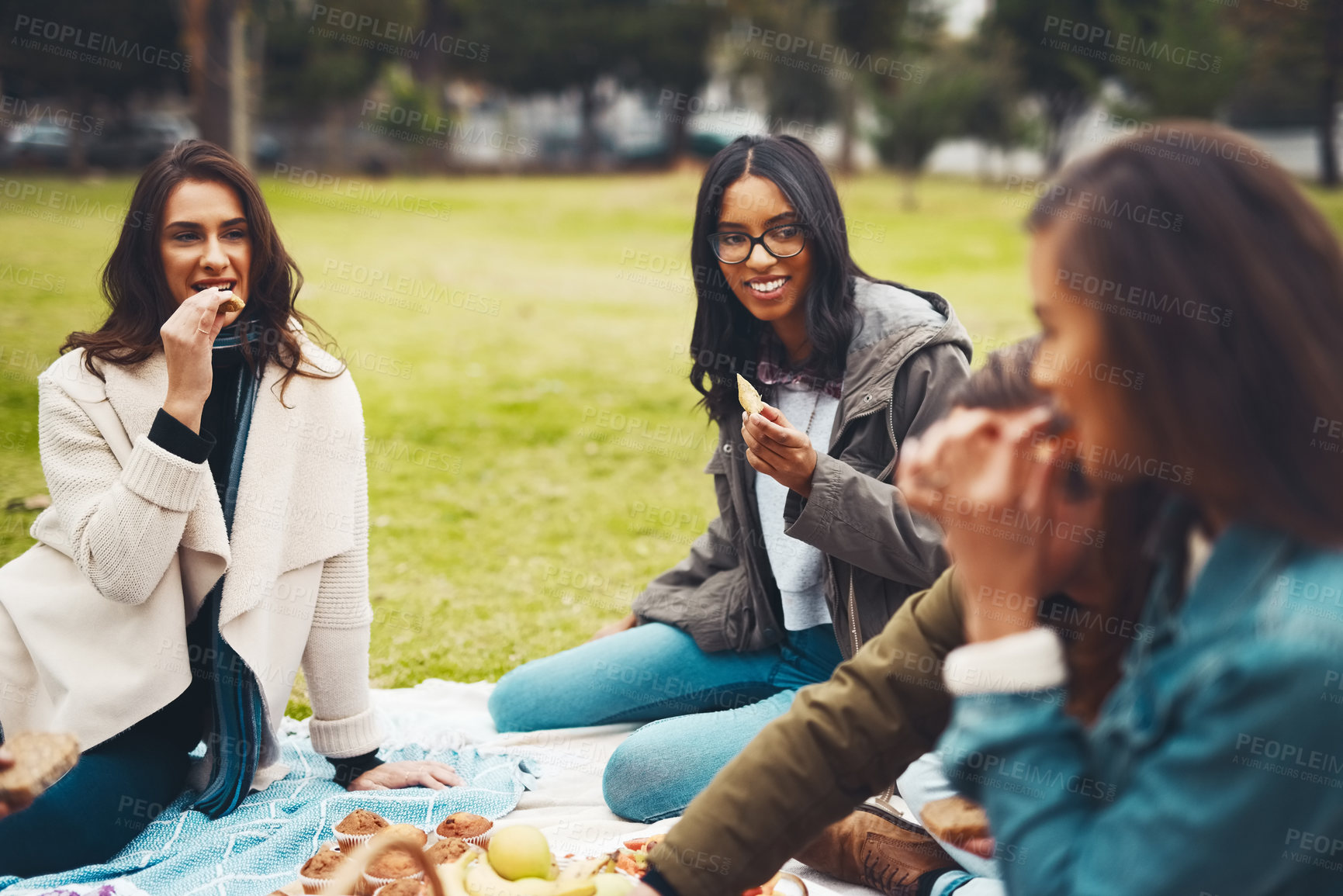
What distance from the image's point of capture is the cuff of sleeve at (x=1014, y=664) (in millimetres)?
1454

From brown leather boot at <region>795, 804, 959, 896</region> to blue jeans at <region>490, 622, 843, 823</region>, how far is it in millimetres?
394

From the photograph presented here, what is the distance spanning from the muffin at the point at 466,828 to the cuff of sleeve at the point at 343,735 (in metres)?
0.53

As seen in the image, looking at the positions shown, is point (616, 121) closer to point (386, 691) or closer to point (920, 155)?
point (920, 155)

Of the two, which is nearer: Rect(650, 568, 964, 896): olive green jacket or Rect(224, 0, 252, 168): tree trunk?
Rect(650, 568, 964, 896): olive green jacket

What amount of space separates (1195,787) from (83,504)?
264 cm

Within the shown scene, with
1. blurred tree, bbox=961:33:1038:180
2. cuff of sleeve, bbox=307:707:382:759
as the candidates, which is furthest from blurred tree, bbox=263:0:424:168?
cuff of sleeve, bbox=307:707:382:759

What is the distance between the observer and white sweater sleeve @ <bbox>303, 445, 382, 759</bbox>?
3275 millimetres

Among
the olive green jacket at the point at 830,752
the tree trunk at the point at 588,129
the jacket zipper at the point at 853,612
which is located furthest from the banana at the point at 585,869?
the tree trunk at the point at 588,129

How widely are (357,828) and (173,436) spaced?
1.09m

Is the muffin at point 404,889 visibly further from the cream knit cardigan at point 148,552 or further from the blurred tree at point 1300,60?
the blurred tree at point 1300,60

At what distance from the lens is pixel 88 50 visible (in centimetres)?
2916

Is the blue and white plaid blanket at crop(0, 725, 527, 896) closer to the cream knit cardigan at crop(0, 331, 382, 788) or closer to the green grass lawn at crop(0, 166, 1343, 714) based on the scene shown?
the cream knit cardigan at crop(0, 331, 382, 788)

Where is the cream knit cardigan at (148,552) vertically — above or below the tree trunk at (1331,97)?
below

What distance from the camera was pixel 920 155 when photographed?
81.8ft
